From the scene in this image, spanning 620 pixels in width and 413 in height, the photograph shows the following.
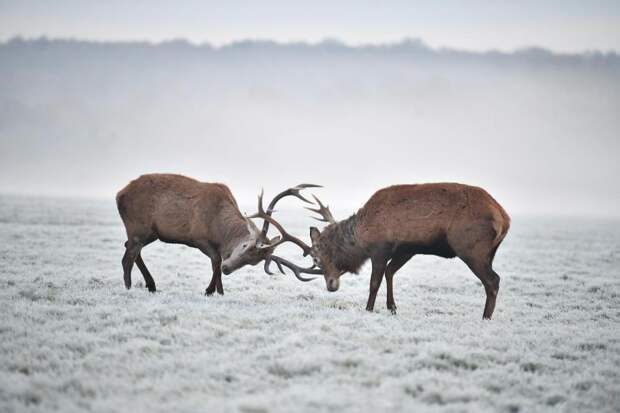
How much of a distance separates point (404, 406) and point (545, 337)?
15.3ft

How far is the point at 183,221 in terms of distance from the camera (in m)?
12.9

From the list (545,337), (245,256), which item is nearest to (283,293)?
(245,256)

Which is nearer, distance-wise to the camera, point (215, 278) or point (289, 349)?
point (289, 349)

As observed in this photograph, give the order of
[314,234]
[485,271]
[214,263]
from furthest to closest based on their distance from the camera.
A: 1. [314,234]
2. [214,263]
3. [485,271]

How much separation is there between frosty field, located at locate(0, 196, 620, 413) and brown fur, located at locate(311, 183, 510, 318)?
0.98 metres

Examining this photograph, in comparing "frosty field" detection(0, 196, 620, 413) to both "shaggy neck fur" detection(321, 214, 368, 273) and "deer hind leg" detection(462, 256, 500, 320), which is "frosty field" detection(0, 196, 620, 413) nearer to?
"deer hind leg" detection(462, 256, 500, 320)

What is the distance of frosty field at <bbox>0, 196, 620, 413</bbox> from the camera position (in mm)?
6918

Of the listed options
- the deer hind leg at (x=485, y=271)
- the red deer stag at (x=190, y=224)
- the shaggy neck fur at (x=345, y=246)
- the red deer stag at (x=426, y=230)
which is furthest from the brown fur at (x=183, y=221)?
the deer hind leg at (x=485, y=271)

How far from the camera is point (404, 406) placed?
22.3 feet

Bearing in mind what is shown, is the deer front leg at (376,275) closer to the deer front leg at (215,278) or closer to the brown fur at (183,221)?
the brown fur at (183,221)

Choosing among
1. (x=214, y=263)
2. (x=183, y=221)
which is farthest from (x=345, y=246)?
(x=183, y=221)

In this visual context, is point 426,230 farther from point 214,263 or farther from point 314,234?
point 214,263

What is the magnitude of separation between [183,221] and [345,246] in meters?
3.37

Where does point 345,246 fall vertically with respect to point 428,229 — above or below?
below
